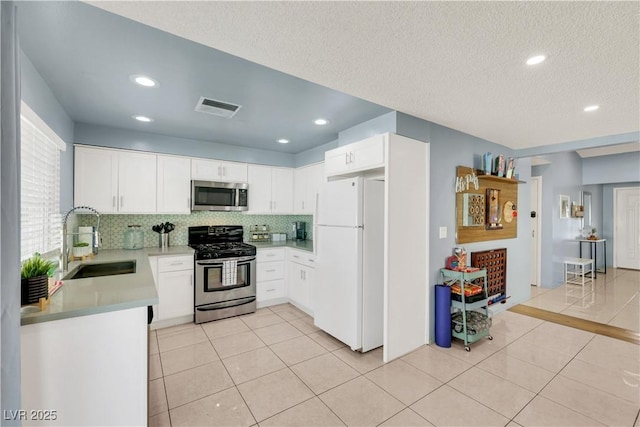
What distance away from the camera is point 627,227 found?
6918 mm

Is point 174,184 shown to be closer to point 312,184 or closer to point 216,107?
point 216,107

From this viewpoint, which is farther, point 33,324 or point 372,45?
point 372,45

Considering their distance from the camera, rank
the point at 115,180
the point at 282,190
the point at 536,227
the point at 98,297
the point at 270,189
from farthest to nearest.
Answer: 1. the point at 536,227
2. the point at 282,190
3. the point at 270,189
4. the point at 115,180
5. the point at 98,297

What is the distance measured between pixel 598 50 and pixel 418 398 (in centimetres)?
253

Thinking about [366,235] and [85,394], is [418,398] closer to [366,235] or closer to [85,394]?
[366,235]

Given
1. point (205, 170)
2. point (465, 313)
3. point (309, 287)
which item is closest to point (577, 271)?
point (465, 313)

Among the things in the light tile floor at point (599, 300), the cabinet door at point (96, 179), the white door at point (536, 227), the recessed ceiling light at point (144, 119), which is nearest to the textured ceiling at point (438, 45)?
the recessed ceiling light at point (144, 119)

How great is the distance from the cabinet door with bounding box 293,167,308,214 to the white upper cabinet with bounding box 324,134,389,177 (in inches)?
49.0

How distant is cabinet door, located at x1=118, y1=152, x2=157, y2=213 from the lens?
3.42 m

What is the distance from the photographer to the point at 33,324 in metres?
1.32

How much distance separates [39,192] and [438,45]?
9.94 feet

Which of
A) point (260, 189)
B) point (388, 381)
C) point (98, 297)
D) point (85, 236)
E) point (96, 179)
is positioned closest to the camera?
point (98, 297)

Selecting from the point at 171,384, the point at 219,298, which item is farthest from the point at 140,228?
the point at 171,384

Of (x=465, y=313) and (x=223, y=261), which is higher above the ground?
(x=223, y=261)
